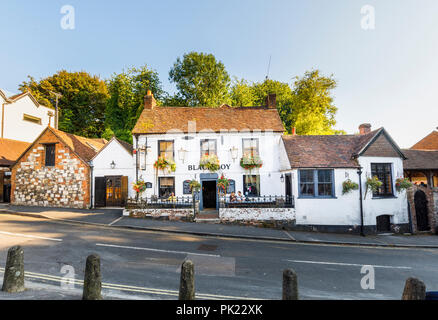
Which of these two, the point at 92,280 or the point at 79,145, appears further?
the point at 79,145

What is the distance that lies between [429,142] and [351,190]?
72.4 feet

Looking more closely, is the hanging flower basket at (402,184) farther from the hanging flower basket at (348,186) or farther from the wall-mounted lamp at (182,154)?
the wall-mounted lamp at (182,154)

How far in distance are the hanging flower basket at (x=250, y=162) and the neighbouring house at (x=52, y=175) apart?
13.0 m

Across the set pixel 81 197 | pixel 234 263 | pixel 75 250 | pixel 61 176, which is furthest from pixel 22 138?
pixel 234 263

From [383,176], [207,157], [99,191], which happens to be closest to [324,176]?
[383,176]

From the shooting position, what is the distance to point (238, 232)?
12.9 meters

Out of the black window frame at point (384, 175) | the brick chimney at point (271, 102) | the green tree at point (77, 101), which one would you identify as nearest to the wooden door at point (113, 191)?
the brick chimney at point (271, 102)

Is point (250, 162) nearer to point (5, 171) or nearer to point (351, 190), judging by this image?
point (351, 190)

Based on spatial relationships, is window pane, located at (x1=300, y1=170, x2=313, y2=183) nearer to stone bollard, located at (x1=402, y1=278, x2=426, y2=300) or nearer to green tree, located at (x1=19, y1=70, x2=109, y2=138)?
stone bollard, located at (x1=402, y1=278, x2=426, y2=300)

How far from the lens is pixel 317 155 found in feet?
Answer: 53.0

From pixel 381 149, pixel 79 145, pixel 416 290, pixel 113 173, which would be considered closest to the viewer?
pixel 416 290

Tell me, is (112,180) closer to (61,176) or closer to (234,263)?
(61,176)

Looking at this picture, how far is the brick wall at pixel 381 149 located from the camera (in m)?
15.7

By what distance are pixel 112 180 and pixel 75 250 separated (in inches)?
445
